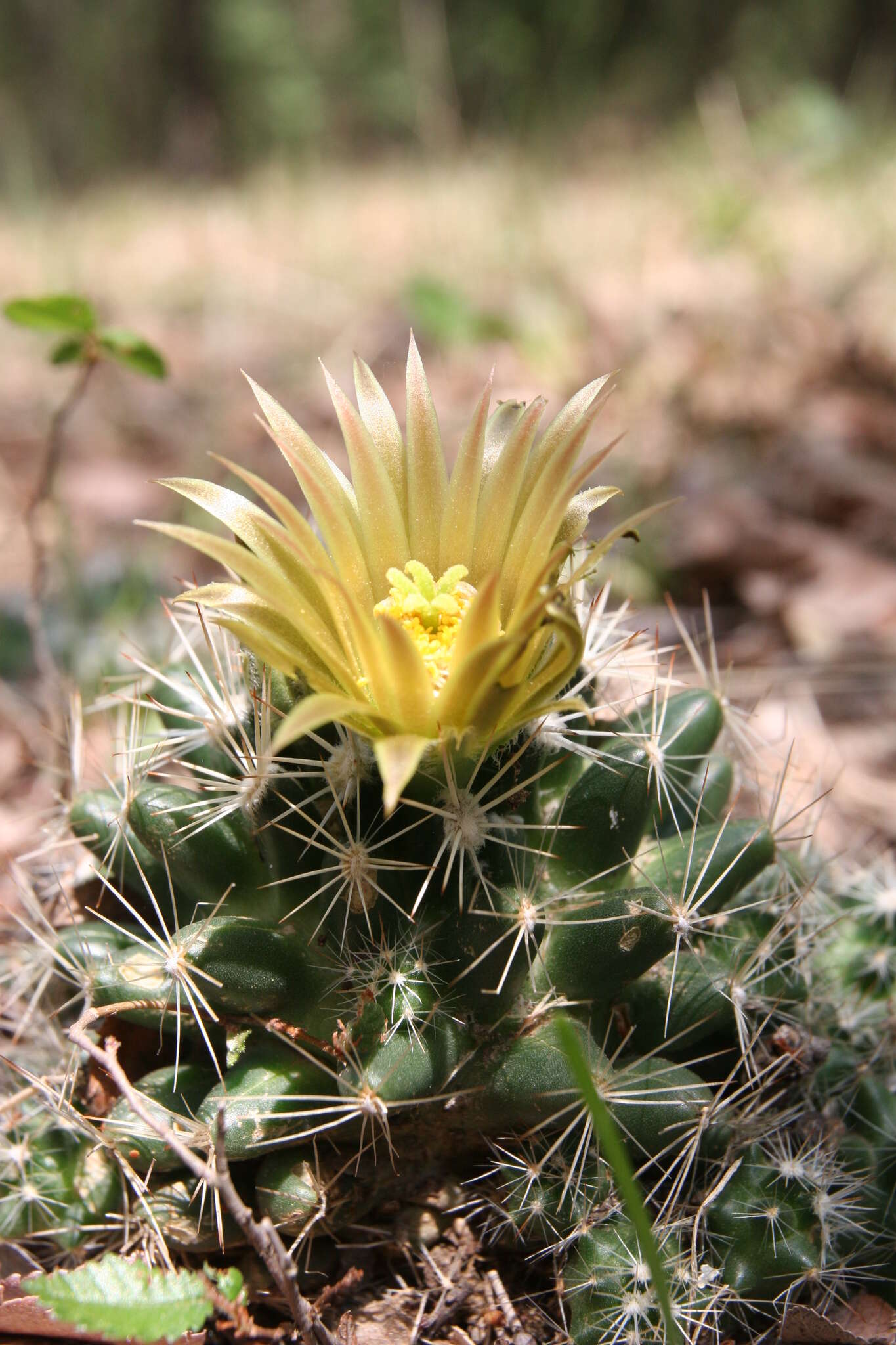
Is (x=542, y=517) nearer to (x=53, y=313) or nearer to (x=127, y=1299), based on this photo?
(x=127, y=1299)

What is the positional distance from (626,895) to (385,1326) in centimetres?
81

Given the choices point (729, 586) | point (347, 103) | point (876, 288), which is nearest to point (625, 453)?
point (729, 586)

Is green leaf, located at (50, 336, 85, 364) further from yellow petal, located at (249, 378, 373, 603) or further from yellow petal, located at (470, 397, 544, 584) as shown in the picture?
yellow petal, located at (470, 397, 544, 584)

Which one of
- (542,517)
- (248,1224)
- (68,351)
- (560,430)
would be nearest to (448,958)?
(248,1224)

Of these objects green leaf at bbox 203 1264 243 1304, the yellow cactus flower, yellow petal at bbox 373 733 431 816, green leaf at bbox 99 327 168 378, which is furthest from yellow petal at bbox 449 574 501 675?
green leaf at bbox 99 327 168 378

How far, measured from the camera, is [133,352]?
2.77 meters

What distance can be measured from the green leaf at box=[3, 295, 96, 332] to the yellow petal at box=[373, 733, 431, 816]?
1790 mm

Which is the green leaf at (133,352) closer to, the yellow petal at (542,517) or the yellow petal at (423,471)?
the yellow petal at (423,471)

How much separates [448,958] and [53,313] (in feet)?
6.20

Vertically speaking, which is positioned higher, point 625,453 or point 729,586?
point 625,453

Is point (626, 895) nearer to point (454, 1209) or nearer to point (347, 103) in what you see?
point (454, 1209)

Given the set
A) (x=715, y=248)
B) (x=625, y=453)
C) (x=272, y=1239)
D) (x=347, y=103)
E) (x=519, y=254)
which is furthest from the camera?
(x=347, y=103)

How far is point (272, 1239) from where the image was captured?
1478mm

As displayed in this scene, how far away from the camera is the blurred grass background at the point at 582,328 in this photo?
4.29 m
